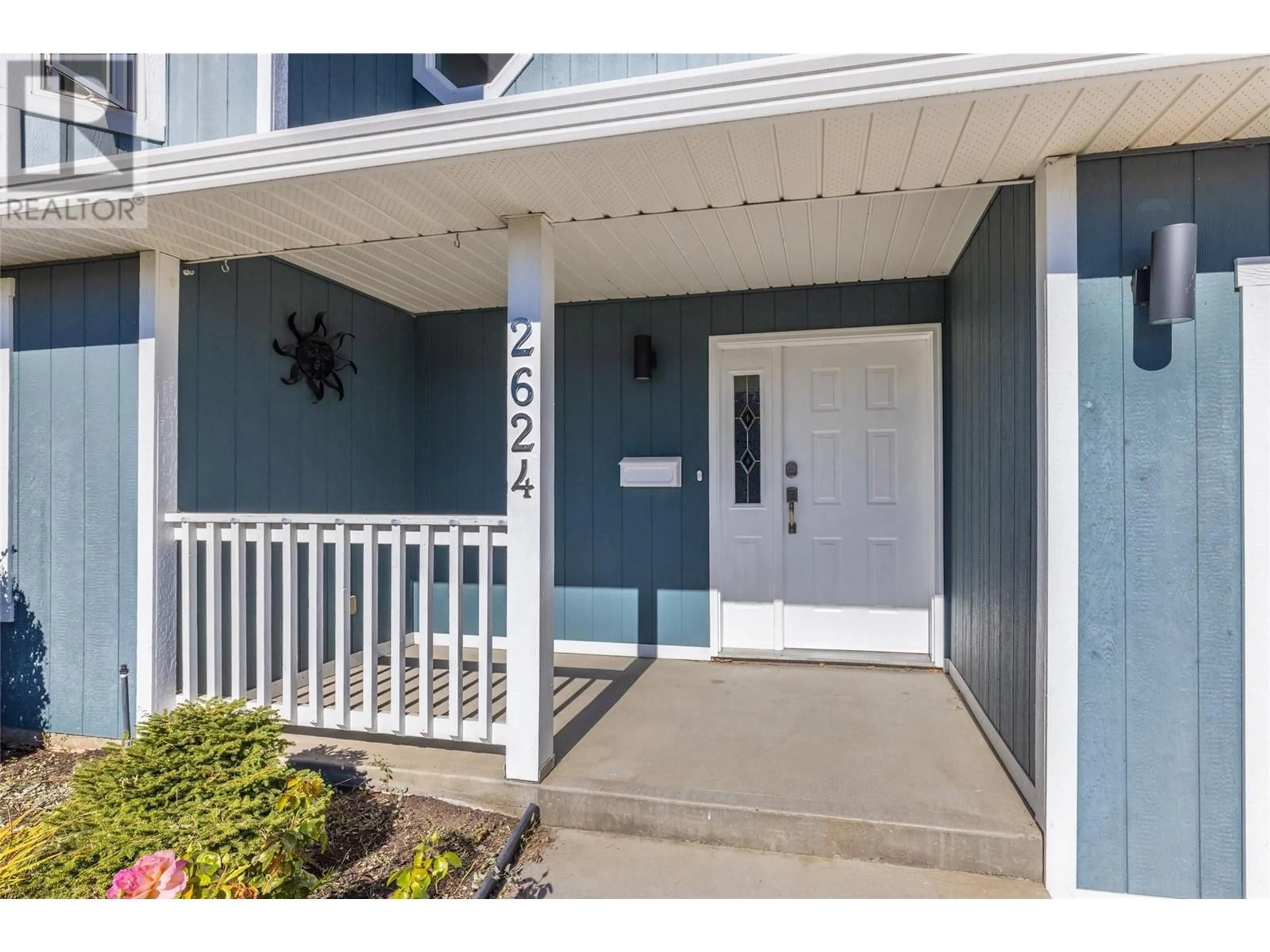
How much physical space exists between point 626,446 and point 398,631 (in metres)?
1.91

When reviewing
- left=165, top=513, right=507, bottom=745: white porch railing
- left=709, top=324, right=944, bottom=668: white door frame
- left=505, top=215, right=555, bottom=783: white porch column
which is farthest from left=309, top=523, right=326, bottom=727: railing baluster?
left=709, top=324, right=944, bottom=668: white door frame

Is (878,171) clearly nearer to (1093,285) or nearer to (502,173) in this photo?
(1093,285)

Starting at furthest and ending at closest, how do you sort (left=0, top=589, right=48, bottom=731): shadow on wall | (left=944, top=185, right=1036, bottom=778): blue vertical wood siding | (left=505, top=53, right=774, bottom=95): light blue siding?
(left=0, top=589, right=48, bottom=731): shadow on wall, (left=944, top=185, right=1036, bottom=778): blue vertical wood siding, (left=505, top=53, right=774, bottom=95): light blue siding

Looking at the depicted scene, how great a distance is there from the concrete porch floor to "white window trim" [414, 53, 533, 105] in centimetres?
249

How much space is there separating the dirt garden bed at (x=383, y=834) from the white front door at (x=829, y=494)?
6.68 ft

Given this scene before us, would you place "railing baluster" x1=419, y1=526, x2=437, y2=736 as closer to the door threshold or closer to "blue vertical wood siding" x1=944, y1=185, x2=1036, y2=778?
the door threshold

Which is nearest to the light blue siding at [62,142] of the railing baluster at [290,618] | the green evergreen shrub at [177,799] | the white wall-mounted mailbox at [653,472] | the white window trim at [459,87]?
the white window trim at [459,87]

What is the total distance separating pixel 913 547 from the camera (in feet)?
12.4

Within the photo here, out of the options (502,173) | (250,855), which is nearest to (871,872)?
(250,855)

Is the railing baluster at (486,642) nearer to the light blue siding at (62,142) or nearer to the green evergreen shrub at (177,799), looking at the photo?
the green evergreen shrub at (177,799)

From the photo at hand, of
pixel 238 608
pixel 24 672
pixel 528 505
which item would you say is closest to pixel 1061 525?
pixel 528 505

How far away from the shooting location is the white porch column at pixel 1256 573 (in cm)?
185

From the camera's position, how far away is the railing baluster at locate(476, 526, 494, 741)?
2486mm

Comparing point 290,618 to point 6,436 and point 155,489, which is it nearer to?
point 155,489
